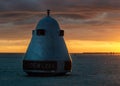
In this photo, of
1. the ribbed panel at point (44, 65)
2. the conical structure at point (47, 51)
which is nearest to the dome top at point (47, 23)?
the conical structure at point (47, 51)

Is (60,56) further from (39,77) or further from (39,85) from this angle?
(39,85)

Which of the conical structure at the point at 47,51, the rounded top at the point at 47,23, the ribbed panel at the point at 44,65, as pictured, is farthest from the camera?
the rounded top at the point at 47,23

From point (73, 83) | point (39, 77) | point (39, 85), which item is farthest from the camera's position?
point (39, 77)

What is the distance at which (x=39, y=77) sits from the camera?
6838 cm

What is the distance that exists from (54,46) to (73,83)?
254 inches

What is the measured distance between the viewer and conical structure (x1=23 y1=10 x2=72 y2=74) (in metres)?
67.1

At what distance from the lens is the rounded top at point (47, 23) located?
69.2 m

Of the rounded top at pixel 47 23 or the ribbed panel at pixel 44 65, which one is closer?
the ribbed panel at pixel 44 65

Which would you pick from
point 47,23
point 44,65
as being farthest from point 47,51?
point 47,23

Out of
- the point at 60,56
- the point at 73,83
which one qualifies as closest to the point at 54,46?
the point at 60,56

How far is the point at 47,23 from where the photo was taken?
69.5 metres

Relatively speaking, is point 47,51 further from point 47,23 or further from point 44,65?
point 47,23

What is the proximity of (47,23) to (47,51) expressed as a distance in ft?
12.6

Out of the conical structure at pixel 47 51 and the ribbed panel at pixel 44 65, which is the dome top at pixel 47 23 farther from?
the ribbed panel at pixel 44 65
